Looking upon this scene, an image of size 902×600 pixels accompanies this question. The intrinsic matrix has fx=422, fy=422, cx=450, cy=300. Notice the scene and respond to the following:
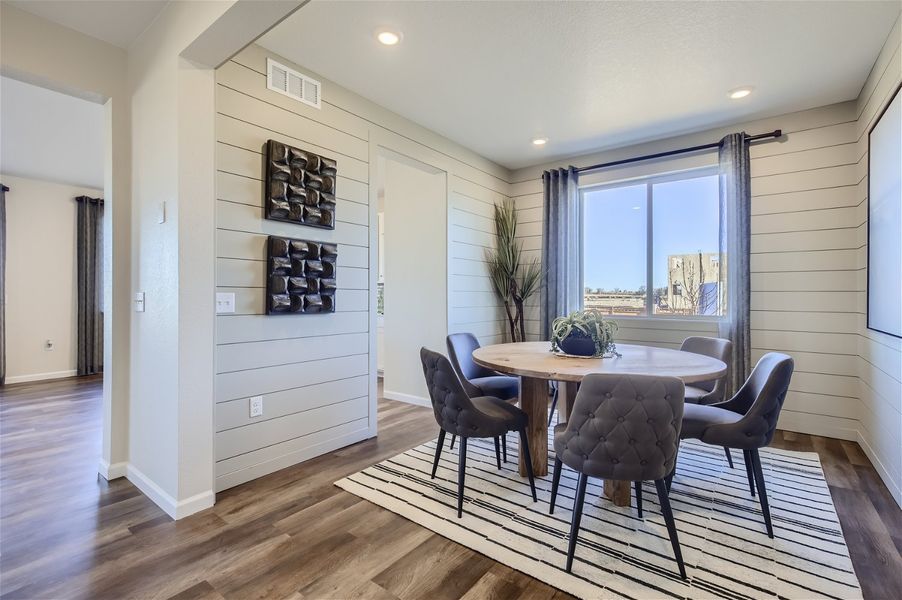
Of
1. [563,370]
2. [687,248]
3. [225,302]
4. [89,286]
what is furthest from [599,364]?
[89,286]

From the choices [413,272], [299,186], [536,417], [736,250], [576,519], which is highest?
[299,186]

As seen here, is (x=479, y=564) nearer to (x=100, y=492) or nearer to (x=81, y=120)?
(x=100, y=492)

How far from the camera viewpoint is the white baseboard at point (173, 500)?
210 centimetres

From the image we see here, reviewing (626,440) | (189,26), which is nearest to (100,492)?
(189,26)

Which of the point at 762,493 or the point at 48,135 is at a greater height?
the point at 48,135

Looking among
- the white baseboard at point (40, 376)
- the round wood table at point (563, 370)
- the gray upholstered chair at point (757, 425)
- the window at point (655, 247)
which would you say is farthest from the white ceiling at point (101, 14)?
the white baseboard at point (40, 376)

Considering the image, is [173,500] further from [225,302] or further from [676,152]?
[676,152]

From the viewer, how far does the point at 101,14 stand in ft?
7.38

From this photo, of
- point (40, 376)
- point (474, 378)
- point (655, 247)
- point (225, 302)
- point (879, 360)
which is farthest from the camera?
point (40, 376)

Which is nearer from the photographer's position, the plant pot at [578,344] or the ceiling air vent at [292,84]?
the plant pot at [578,344]

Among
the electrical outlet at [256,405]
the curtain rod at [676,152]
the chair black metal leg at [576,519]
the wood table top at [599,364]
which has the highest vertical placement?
the curtain rod at [676,152]

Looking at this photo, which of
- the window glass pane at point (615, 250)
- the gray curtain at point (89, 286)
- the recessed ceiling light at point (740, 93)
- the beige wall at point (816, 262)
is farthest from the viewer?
the gray curtain at point (89, 286)

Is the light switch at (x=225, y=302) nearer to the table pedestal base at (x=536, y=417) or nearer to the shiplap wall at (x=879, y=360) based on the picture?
the table pedestal base at (x=536, y=417)

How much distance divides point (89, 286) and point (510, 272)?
581cm
